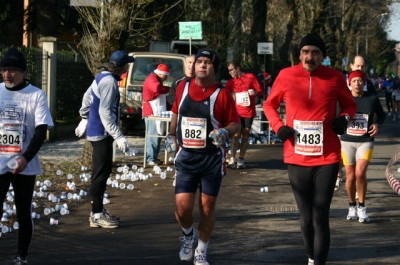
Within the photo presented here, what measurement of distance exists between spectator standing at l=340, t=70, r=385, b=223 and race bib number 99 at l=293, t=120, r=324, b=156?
3016 millimetres

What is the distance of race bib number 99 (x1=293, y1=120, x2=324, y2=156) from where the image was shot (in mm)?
6895

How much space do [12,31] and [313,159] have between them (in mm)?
27683

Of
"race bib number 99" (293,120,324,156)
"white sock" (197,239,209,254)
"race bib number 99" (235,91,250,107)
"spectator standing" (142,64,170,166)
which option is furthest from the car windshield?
"race bib number 99" (293,120,324,156)

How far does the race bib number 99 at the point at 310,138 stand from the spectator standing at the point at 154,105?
844 cm

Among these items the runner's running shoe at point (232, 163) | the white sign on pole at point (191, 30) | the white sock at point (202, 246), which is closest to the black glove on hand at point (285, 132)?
the white sock at point (202, 246)

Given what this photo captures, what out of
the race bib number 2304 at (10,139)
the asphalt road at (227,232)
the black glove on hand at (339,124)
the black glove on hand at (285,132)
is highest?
the black glove on hand at (339,124)

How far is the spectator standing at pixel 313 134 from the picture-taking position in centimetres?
687

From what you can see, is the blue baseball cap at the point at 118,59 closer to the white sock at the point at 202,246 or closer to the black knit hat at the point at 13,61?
the black knit hat at the point at 13,61

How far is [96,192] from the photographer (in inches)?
368

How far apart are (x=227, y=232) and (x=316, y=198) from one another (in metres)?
2.52

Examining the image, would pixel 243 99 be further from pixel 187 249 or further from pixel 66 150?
pixel 187 249

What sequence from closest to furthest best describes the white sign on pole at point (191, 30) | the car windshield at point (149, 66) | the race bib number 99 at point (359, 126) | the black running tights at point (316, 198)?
the black running tights at point (316, 198)
the race bib number 99 at point (359, 126)
the car windshield at point (149, 66)
the white sign on pole at point (191, 30)

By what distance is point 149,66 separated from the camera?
834 inches

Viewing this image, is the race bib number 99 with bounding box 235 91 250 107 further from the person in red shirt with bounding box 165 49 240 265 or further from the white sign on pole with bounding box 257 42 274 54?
the white sign on pole with bounding box 257 42 274 54
